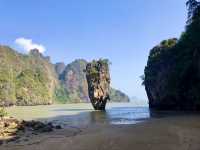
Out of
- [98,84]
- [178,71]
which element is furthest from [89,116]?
[98,84]

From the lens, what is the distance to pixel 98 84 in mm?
78250

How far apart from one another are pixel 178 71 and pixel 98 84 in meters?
26.3

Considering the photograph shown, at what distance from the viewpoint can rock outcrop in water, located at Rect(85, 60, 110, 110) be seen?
7738 centimetres

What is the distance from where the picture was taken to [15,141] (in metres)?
22.5

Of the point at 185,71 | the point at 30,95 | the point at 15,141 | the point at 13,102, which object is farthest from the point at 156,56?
the point at 30,95

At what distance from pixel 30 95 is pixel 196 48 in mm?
145688

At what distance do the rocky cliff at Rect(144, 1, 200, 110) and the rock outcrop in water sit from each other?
11228mm

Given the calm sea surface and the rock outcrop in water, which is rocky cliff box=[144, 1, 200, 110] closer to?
the calm sea surface

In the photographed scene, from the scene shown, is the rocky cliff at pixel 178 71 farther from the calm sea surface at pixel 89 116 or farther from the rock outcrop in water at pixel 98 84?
the rock outcrop in water at pixel 98 84

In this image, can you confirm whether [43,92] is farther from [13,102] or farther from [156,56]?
[156,56]

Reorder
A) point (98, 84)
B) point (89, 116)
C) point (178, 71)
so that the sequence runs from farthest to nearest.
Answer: point (98, 84)
point (178, 71)
point (89, 116)

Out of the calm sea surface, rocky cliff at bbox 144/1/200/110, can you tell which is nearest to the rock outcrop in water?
the calm sea surface

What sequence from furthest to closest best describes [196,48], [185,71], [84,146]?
[185,71]
[196,48]
[84,146]

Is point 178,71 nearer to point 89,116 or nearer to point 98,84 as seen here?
point 89,116
